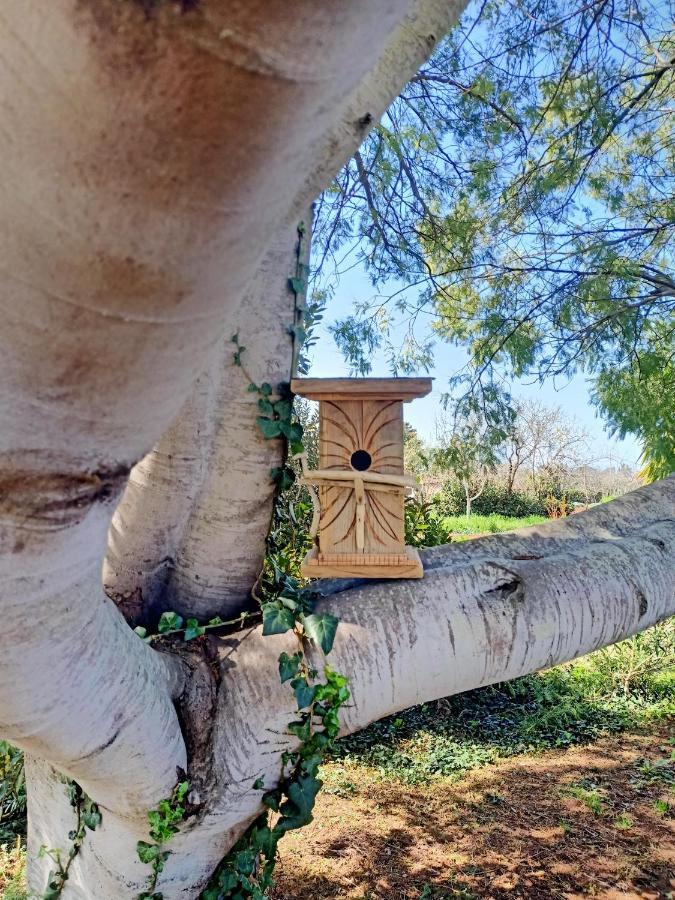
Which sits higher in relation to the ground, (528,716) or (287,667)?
(287,667)

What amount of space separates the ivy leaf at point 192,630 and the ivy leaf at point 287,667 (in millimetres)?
244

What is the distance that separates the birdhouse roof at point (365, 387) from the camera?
169cm

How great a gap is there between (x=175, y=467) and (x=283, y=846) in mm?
2402

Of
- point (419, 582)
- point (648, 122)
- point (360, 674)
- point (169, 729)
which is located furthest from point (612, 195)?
point (169, 729)

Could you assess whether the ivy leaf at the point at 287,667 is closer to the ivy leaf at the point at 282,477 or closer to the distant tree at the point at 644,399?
the ivy leaf at the point at 282,477

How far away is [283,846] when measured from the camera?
3059mm

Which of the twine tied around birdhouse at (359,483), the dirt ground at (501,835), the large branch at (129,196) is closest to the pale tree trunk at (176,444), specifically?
the large branch at (129,196)

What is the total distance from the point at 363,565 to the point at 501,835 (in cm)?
236

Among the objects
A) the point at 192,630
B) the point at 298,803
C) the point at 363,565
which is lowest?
the point at 298,803

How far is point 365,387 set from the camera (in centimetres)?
174

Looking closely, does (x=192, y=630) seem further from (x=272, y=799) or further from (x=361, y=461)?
(x=361, y=461)

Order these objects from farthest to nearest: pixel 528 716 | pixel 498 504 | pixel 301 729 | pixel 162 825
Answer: pixel 498 504
pixel 528 716
pixel 301 729
pixel 162 825

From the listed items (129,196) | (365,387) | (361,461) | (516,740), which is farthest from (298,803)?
(516,740)

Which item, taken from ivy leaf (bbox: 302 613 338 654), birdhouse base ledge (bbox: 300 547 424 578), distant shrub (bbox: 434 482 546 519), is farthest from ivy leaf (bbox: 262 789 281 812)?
distant shrub (bbox: 434 482 546 519)
